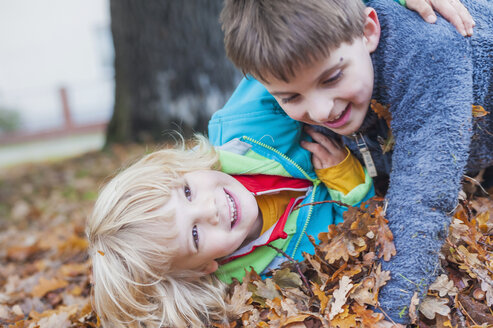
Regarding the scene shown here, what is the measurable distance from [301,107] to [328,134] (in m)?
0.70

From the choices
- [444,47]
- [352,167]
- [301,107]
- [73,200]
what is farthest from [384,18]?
[73,200]

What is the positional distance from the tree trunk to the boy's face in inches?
136

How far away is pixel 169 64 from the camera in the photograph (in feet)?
19.7

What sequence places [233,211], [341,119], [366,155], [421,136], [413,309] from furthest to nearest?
[366,155]
[233,211]
[341,119]
[421,136]
[413,309]

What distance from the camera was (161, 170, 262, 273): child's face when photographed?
2.35 metres

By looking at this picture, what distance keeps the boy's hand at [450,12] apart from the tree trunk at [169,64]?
346 centimetres

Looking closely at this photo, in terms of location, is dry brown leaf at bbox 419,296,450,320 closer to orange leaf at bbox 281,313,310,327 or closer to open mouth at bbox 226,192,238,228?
orange leaf at bbox 281,313,310,327

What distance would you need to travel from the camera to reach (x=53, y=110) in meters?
17.6

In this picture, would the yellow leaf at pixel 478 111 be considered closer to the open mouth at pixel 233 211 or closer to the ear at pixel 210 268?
the open mouth at pixel 233 211

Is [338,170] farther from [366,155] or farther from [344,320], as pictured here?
[344,320]

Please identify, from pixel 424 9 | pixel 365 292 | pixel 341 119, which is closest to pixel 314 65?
pixel 341 119

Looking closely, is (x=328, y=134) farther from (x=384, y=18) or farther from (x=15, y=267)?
(x=15, y=267)

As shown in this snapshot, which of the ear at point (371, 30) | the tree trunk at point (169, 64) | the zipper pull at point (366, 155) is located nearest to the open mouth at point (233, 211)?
the zipper pull at point (366, 155)

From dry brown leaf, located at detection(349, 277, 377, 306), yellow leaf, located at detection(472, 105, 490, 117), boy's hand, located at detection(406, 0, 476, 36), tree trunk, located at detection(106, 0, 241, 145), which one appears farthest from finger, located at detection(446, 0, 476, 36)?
tree trunk, located at detection(106, 0, 241, 145)
